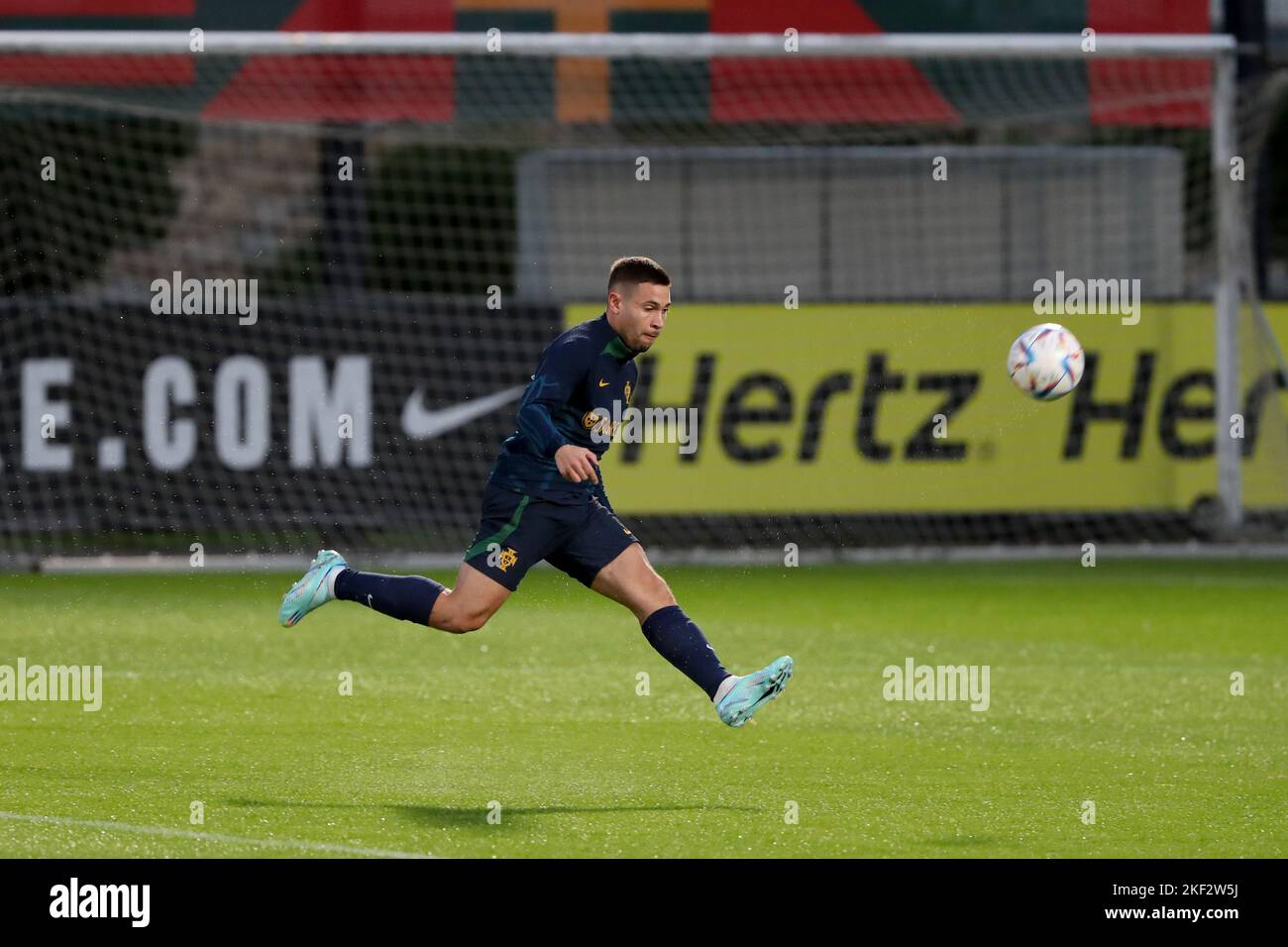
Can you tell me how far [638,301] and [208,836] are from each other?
2.55 metres

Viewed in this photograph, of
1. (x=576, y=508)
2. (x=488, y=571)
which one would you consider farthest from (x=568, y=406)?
(x=488, y=571)

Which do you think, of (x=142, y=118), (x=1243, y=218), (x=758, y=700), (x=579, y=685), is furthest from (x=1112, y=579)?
(x=142, y=118)

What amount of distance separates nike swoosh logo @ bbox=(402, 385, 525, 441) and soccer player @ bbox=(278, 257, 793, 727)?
8.31m

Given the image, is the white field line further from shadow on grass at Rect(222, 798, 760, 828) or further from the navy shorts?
the navy shorts

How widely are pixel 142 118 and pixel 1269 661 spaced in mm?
13909

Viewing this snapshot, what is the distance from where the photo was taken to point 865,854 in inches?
253

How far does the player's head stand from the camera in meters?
7.82

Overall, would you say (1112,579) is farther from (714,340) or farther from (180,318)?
(180,318)

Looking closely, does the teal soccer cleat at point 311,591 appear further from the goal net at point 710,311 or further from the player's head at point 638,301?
the goal net at point 710,311

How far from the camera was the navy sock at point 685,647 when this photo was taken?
766cm

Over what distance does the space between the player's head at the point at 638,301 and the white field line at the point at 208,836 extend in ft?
7.69

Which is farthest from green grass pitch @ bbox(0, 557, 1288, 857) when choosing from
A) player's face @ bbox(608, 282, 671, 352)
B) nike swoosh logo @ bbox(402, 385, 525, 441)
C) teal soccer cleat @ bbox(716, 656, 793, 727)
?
nike swoosh logo @ bbox(402, 385, 525, 441)

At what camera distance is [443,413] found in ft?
53.9

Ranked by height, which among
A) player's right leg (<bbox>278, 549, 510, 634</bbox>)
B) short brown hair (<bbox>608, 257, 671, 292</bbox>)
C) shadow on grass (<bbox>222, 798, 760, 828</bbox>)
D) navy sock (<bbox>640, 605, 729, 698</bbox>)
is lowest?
shadow on grass (<bbox>222, 798, 760, 828</bbox>)
